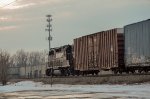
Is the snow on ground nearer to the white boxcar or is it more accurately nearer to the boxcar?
the white boxcar

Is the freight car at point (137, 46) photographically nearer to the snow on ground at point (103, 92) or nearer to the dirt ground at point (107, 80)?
the dirt ground at point (107, 80)

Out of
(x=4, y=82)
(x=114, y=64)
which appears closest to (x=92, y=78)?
(x=114, y=64)

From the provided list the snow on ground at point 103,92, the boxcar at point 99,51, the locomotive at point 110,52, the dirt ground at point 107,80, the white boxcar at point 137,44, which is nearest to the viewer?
the snow on ground at point 103,92

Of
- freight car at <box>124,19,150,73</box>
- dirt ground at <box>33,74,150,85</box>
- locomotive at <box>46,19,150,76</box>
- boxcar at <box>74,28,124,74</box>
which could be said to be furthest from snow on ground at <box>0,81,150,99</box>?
boxcar at <box>74,28,124,74</box>

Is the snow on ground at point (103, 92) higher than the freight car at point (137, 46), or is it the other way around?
the freight car at point (137, 46)

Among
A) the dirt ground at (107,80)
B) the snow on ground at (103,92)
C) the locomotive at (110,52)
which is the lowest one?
the snow on ground at (103,92)

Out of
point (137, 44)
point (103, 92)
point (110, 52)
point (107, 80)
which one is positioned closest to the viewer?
point (103, 92)

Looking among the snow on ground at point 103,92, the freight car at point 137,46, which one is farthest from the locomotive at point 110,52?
the snow on ground at point 103,92

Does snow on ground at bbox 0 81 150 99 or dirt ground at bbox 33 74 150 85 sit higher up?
dirt ground at bbox 33 74 150 85

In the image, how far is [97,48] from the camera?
3525 centimetres

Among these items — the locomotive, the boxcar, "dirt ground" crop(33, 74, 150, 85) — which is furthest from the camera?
the boxcar

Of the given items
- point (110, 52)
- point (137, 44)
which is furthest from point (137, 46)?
point (110, 52)

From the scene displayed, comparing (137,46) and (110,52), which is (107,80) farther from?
(137,46)

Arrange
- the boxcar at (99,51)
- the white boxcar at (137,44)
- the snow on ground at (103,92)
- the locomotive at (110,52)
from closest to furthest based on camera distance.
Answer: the snow on ground at (103,92) → the white boxcar at (137,44) → the locomotive at (110,52) → the boxcar at (99,51)
